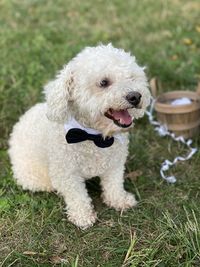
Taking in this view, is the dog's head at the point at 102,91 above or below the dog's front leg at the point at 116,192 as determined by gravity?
above

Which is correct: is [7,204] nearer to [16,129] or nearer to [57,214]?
[57,214]

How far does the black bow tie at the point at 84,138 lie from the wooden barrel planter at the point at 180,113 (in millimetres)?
1138

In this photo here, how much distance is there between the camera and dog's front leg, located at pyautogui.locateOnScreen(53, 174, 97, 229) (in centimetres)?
364

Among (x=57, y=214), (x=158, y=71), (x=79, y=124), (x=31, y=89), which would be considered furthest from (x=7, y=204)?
(x=158, y=71)

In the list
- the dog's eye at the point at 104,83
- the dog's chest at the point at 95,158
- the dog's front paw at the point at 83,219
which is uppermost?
the dog's eye at the point at 104,83

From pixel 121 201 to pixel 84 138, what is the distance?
2.19ft

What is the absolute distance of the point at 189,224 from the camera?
336cm

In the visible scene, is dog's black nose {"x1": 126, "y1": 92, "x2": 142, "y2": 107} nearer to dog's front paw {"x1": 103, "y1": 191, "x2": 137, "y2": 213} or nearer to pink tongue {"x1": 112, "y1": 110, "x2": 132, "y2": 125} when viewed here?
pink tongue {"x1": 112, "y1": 110, "x2": 132, "y2": 125}

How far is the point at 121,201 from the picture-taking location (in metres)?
3.82

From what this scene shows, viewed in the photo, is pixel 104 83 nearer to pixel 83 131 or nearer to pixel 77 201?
pixel 83 131

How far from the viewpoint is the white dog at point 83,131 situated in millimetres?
3170

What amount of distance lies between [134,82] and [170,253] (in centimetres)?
112

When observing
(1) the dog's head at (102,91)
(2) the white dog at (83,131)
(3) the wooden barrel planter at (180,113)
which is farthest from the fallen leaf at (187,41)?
(1) the dog's head at (102,91)

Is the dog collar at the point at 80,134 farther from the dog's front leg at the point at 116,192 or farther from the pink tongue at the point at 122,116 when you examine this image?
the dog's front leg at the point at 116,192
